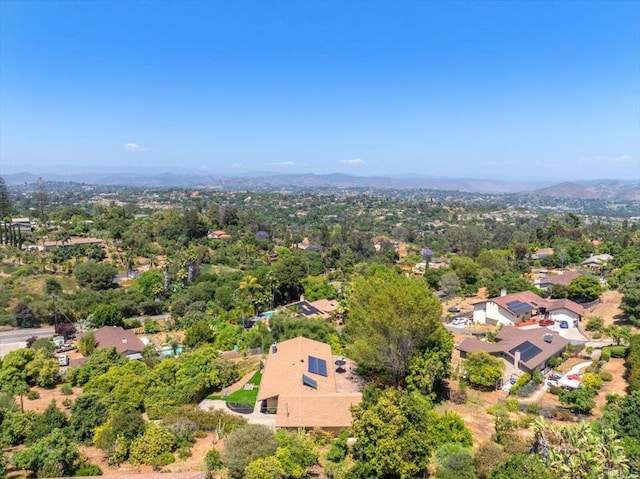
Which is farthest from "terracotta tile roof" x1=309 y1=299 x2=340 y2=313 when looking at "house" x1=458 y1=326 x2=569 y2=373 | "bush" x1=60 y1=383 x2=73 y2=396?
→ "bush" x1=60 y1=383 x2=73 y2=396

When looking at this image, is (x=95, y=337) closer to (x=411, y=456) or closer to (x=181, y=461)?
(x=181, y=461)

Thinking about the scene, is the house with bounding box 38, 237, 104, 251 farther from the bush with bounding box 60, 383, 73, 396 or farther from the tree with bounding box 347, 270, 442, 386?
the tree with bounding box 347, 270, 442, 386

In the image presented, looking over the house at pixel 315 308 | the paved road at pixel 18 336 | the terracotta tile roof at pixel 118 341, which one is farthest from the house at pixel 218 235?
the terracotta tile roof at pixel 118 341

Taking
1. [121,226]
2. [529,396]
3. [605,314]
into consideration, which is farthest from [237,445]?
[121,226]

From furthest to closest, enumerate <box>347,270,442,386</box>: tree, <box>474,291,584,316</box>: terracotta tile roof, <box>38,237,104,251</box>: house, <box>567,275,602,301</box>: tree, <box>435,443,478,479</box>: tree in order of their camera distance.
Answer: <box>38,237,104,251</box>: house → <box>567,275,602,301</box>: tree → <box>474,291,584,316</box>: terracotta tile roof → <box>347,270,442,386</box>: tree → <box>435,443,478,479</box>: tree

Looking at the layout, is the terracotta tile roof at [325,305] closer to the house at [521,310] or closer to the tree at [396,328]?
the house at [521,310]

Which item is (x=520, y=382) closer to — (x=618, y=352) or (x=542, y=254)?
(x=618, y=352)
